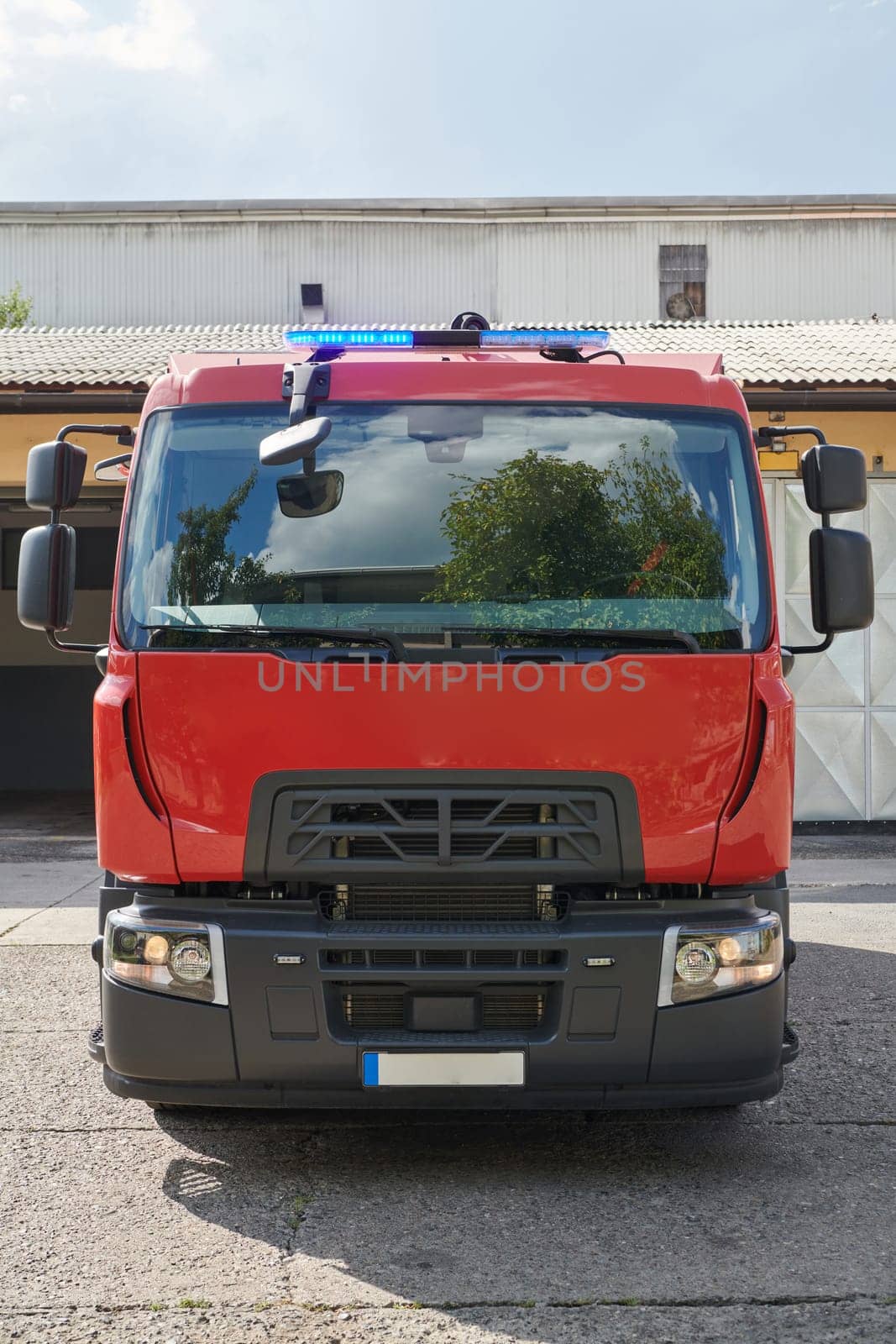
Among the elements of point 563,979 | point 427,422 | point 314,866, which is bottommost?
point 563,979

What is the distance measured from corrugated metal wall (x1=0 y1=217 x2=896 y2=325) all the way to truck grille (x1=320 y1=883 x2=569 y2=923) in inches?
1012

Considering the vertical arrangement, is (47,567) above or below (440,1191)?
above

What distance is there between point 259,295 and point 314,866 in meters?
26.7

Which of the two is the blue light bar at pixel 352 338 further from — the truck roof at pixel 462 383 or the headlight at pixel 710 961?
the headlight at pixel 710 961

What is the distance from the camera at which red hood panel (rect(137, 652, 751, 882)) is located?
149 inches

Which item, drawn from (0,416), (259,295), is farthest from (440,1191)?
(259,295)

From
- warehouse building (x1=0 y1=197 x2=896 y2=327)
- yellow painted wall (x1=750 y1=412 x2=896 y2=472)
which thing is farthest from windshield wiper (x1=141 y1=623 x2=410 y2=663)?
warehouse building (x1=0 y1=197 x2=896 y2=327)

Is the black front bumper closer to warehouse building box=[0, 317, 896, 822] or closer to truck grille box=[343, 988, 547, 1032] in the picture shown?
truck grille box=[343, 988, 547, 1032]

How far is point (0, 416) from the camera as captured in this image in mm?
12070

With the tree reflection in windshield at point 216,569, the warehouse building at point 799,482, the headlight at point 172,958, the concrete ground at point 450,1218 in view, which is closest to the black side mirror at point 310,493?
the tree reflection in windshield at point 216,569

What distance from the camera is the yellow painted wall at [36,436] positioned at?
1178 cm

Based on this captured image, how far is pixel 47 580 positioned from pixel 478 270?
84.4ft

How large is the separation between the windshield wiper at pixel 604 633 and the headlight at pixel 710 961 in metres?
0.82

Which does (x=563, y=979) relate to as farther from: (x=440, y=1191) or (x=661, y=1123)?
(x=661, y=1123)
